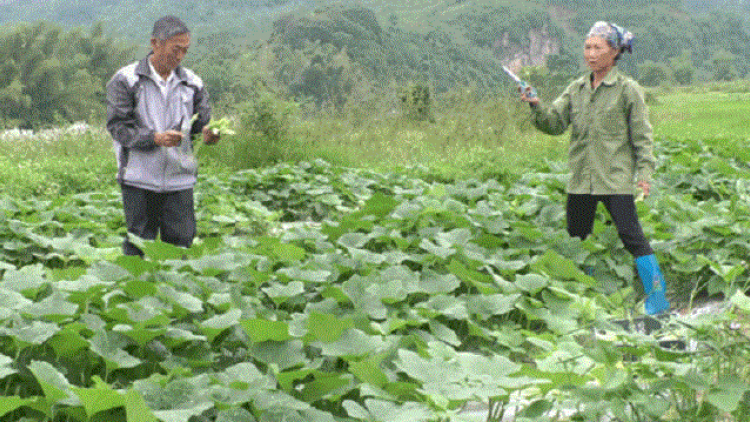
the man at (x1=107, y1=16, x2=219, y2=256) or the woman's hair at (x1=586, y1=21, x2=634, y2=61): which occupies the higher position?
the woman's hair at (x1=586, y1=21, x2=634, y2=61)

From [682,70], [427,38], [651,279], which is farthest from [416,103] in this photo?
[682,70]

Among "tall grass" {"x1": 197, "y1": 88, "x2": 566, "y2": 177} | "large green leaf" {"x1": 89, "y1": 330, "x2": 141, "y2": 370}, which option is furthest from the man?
"tall grass" {"x1": 197, "y1": 88, "x2": 566, "y2": 177}

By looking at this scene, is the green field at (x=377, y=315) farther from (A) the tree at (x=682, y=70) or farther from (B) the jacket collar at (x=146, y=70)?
(A) the tree at (x=682, y=70)

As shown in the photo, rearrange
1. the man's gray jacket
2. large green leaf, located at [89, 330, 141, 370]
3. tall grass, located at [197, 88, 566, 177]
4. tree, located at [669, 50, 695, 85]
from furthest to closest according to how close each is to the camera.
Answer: tree, located at [669, 50, 695, 85] < tall grass, located at [197, 88, 566, 177] < the man's gray jacket < large green leaf, located at [89, 330, 141, 370]

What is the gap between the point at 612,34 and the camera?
17.0 ft

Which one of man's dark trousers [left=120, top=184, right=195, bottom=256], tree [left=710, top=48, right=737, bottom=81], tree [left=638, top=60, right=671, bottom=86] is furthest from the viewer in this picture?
tree [left=710, top=48, right=737, bottom=81]

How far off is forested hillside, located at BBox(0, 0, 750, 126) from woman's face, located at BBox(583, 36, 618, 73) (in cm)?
2998

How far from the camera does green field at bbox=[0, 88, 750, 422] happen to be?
295cm

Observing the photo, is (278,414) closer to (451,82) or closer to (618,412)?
(618,412)

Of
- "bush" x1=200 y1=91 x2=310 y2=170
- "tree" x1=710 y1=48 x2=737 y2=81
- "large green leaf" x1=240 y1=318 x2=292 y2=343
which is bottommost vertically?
"tree" x1=710 y1=48 x2=737 y2=81

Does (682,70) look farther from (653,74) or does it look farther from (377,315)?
(377,315)

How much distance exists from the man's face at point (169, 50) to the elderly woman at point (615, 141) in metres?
1.97

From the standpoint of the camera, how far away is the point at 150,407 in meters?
2.90

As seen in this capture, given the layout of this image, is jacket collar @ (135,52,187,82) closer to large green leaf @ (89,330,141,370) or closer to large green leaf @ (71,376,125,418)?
large green leaf @ (89,330,141,370)
